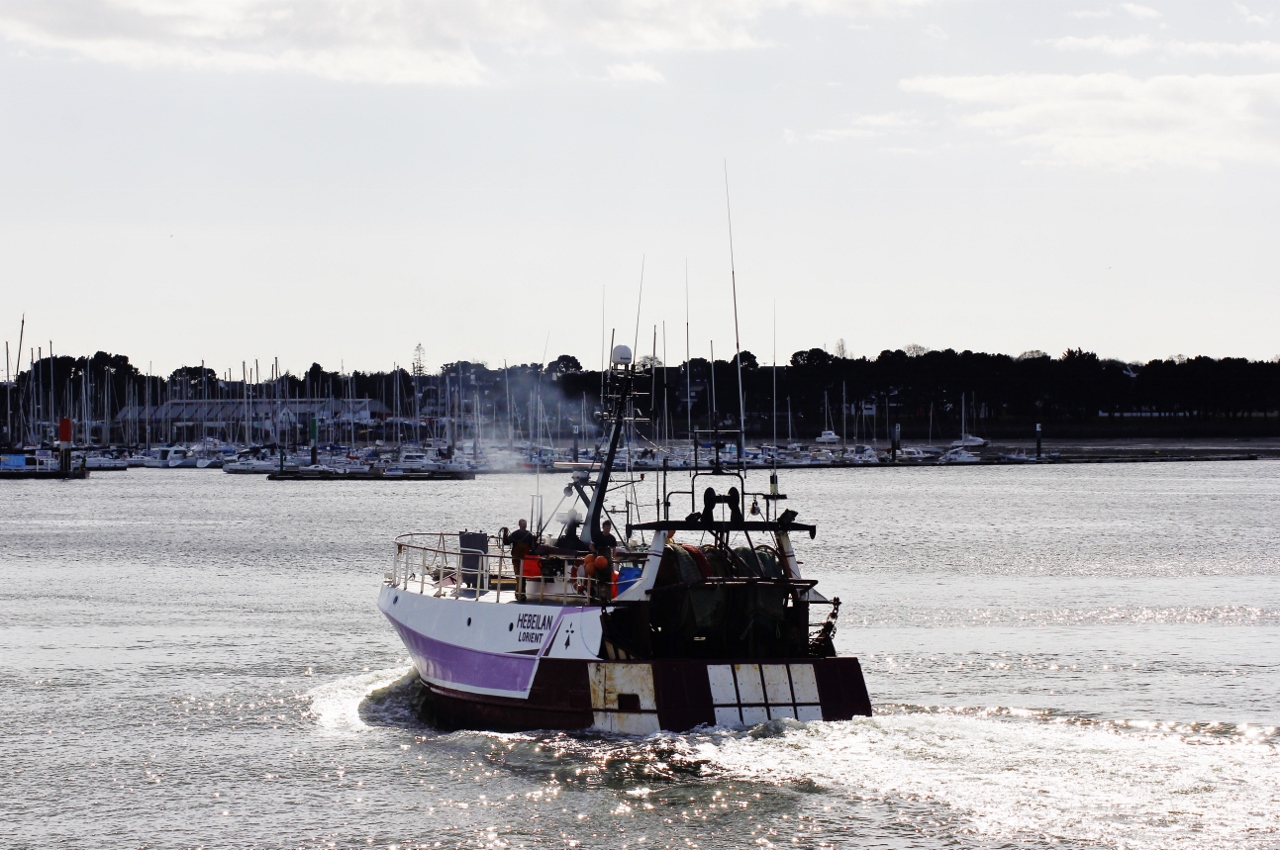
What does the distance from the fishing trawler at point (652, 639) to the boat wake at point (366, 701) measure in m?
1.36

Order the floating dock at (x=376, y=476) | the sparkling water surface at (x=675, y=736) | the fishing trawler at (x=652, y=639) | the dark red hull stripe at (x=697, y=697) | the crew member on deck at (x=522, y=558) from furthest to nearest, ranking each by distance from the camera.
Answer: the floating dock at (x=376, y=476) → the crew member on deck at (x=522, y=558) → the fishing trawler at (x=652, y=639) → the dark red hull stripe at (x=697, y=697) → the sparkling water surface at (x=675, y=736)

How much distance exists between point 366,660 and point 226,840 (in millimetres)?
14776

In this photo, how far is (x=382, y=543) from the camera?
74.6 metres

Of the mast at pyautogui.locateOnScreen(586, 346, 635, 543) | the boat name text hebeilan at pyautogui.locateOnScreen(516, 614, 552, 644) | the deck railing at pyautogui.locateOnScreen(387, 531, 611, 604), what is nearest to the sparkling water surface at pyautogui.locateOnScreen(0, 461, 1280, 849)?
the boat name text hebeilan at pyautogui.locateOnScreen(516, 614, 552, 644)

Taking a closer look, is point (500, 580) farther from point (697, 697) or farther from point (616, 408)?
point (697, 697)

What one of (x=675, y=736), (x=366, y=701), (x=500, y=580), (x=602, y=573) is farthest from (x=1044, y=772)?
(x=366, y=701)

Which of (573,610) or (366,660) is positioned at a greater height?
(573,610)

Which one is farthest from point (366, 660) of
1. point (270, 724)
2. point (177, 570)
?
point (177, 570)

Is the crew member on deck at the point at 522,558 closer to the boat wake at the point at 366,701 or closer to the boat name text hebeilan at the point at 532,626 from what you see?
the boat name text hebeilan at the point at 532,626

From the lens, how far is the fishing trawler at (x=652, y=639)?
2269 cm

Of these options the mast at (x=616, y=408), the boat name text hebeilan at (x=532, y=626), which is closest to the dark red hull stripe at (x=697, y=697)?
the boat name text hebeilan at (x=532, y=626)

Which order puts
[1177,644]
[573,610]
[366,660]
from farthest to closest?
[1177,644] < [366,660] < [573,610]

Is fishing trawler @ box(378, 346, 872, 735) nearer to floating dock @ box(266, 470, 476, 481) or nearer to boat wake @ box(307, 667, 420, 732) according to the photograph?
boat wake @ box(307, 667, 420, 732)

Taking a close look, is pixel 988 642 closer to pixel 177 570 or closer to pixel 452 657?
pixel 452 657
